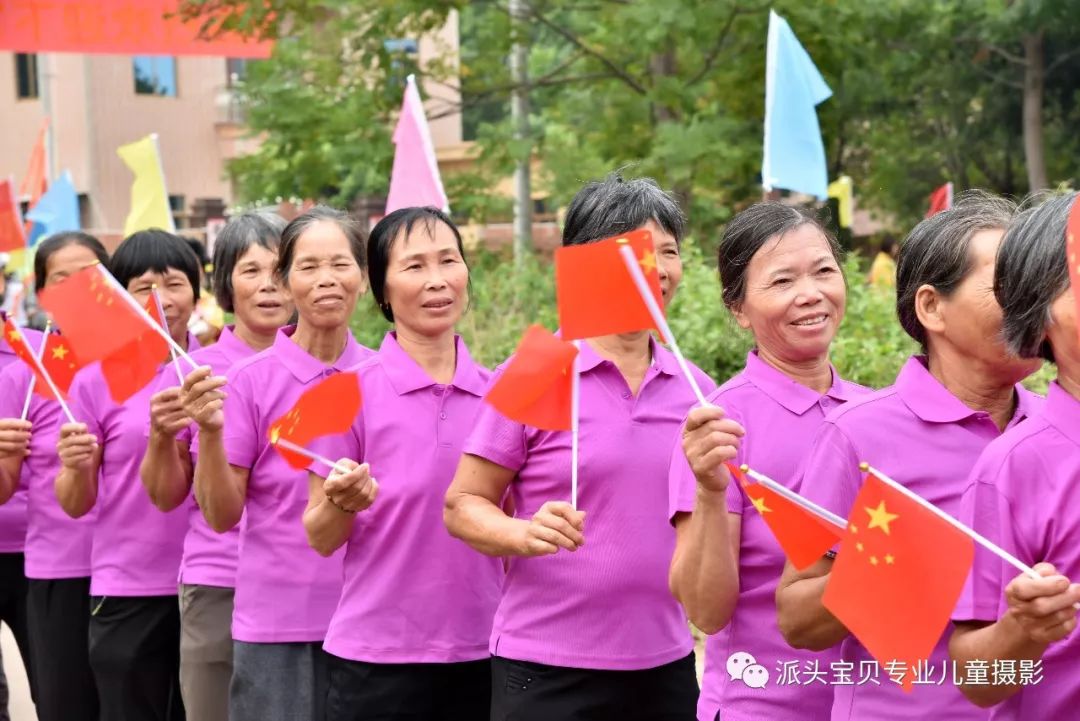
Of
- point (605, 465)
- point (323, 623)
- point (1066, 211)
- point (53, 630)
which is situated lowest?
→ point (53, 630)

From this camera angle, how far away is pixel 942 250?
2.92 m

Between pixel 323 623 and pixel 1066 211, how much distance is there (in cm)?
237

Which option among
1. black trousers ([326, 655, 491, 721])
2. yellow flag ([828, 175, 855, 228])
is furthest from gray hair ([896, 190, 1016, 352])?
yellow flag ([828, 175, 855, 228])

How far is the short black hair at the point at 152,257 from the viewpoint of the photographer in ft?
17.4

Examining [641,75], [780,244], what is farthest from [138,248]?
[641,75]

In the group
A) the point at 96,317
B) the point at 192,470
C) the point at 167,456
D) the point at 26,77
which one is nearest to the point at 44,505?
the point at 192,470

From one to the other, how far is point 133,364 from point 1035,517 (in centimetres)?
288

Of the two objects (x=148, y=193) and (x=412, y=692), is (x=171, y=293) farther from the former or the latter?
(x=148, y=193)

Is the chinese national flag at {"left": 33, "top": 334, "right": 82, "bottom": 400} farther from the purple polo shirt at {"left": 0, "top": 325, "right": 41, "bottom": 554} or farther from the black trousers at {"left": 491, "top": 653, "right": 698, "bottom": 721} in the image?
the black trousers at {"left": 491, "top": 653, "right": 698, "bottom": 721}

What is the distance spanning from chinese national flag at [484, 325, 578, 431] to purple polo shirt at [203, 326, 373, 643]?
113 cm

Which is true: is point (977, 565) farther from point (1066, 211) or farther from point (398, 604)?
point (398, 604)

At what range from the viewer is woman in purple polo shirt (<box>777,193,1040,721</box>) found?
278cm

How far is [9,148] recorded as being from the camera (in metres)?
37.1

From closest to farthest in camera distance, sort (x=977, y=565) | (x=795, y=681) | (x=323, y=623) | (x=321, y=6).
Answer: (x=977, y=565) → (x=795, y=681) → (x=323, y=623) → (x=321, y=6)
